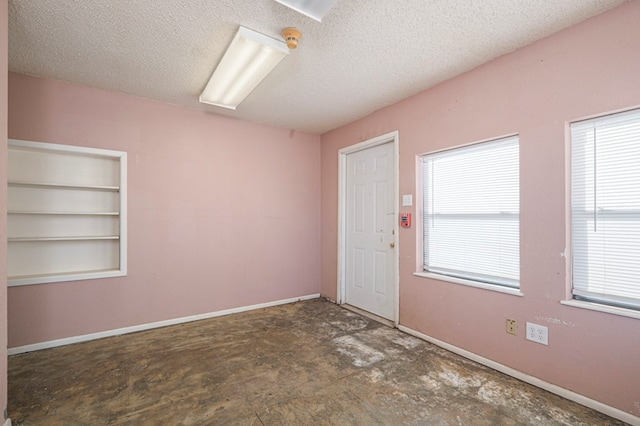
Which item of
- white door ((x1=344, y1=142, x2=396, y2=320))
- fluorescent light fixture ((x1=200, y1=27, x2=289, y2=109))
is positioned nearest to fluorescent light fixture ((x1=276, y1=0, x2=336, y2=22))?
fluorescent light fixture ((x1=200, y1=27, x2=289, y2=109))

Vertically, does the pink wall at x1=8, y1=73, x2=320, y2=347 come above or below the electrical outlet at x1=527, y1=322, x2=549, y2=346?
above

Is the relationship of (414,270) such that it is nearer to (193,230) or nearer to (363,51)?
(363,51)

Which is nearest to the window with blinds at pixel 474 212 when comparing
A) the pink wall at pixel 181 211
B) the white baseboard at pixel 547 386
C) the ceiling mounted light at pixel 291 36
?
the white baseboard at pixel 547 386

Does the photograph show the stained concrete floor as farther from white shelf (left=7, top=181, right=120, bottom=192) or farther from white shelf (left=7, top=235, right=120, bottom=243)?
white shelf (left=7, top=181, right=120, bottom=192)

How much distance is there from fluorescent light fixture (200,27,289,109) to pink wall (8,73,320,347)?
0.81m

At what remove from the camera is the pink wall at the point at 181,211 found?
2803mm

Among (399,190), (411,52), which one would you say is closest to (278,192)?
(399,190)

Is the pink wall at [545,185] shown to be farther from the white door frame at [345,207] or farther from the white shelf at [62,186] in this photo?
the white shelf at [62,186]

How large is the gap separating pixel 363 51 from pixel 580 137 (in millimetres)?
1693

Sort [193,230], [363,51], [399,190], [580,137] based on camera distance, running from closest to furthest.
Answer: [580,137] → [363,51] → [399,190] → [193,230]

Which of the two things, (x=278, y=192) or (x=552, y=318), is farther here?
(x=278, y=192)

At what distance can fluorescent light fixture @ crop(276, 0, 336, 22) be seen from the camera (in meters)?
1.64

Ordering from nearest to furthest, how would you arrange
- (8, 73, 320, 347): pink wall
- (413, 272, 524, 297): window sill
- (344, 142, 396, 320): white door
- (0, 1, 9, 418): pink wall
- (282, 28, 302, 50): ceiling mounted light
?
(0, 1, 9, 418): pink wall, (282, 28, 302, 50): ceiling mounted light, (413, 272, 524, 297): window sill, (8, 73, 320, 347): pink wall, (344, 142, 396, 320): white door

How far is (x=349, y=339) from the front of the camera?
118 inches
